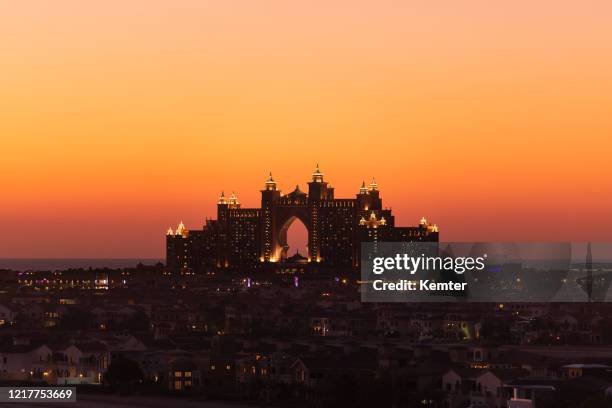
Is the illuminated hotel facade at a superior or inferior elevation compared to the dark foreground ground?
superior

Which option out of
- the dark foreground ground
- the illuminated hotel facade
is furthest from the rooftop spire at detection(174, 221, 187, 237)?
the dark foreground ground

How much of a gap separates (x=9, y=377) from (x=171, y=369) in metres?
6.84

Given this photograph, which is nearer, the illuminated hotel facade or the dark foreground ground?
the dark foreground ground

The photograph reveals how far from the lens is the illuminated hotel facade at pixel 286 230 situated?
576 feet

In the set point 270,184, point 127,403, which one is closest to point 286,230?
point 270,184

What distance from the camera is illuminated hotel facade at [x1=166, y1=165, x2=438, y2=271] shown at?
576ft

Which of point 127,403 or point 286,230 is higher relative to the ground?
point 286,230

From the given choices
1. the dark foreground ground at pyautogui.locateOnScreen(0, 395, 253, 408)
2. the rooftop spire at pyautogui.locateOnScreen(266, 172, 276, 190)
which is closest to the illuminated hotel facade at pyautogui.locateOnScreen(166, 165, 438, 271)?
the rooftop spire at pyautogui.locateOnScreen(266, 172, 276, 190)

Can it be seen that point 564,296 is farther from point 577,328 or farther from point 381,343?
point 381,343

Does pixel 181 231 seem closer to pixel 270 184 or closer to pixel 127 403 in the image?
pixel 270 184

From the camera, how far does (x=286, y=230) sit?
184 metres

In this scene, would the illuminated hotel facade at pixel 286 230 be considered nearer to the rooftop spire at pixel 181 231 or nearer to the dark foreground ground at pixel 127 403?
the rooftop spire at pixel 181 231

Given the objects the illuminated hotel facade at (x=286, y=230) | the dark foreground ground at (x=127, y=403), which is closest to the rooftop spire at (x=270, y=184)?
the illuminated hotel facade at (x=286, y=230)

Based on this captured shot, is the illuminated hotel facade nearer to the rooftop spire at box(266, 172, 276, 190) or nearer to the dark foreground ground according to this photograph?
the rooftop spire at box(266, 172, 276, 190)
